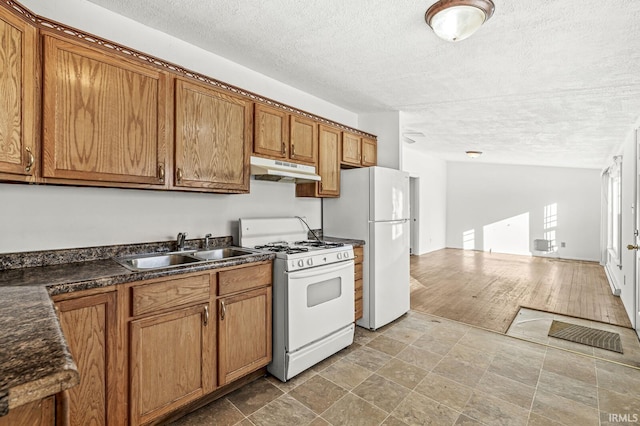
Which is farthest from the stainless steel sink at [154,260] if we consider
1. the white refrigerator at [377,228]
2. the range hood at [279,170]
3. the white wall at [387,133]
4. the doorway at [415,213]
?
the doorway at [415,213]

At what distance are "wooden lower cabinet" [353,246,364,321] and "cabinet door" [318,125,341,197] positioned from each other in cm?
67

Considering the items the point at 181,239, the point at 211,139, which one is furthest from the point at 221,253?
the point at 211,139

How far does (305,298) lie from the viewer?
241 centimetres

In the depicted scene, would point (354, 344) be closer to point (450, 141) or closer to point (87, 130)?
point (87, 130)

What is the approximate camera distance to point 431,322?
346 centimetres

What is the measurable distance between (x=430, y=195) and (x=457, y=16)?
6.66 m

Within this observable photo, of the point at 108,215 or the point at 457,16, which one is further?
the point at 108,215

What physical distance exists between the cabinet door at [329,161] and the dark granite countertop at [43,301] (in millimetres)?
1188

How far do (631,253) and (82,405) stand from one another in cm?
492

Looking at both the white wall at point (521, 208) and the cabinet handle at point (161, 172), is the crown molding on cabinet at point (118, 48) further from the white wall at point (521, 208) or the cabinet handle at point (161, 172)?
the white wall at point (521, 208)

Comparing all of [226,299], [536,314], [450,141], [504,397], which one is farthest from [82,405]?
[450,141]

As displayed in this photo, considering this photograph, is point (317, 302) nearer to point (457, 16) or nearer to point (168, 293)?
point (168, 293)

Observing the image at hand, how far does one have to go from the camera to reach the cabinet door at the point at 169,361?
5.49 ft

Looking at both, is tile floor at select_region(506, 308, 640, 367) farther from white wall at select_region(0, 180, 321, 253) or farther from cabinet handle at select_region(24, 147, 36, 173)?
cabinet handle at select_region(24, 147, 36, 173)
